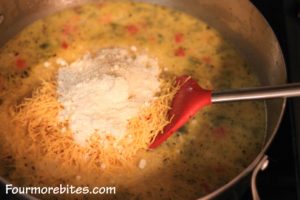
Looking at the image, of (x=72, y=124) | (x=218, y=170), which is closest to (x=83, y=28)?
(x=72, y=124)

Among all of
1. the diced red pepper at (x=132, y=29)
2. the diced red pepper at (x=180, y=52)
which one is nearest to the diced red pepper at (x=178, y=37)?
the diced red pepper at (x=180, y=52)

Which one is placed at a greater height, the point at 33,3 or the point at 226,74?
the point at 33,3

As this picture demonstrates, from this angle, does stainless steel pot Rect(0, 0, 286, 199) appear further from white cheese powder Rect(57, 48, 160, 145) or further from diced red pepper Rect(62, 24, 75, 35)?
white cheese powder Rect(57, 48, 160, 145)

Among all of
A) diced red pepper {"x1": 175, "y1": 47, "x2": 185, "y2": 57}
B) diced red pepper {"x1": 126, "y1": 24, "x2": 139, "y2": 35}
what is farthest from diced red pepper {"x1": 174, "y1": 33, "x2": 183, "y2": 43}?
diced red pepper {"x1": 126, "y1": 24, "x2": 139, "y2": 35}

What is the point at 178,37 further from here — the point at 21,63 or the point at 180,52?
the point at 21,63

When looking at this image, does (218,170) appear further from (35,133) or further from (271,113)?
(35,133)

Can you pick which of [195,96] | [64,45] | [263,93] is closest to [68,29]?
[64,45]

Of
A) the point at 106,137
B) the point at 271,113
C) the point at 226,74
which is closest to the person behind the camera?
the point at 106,137
